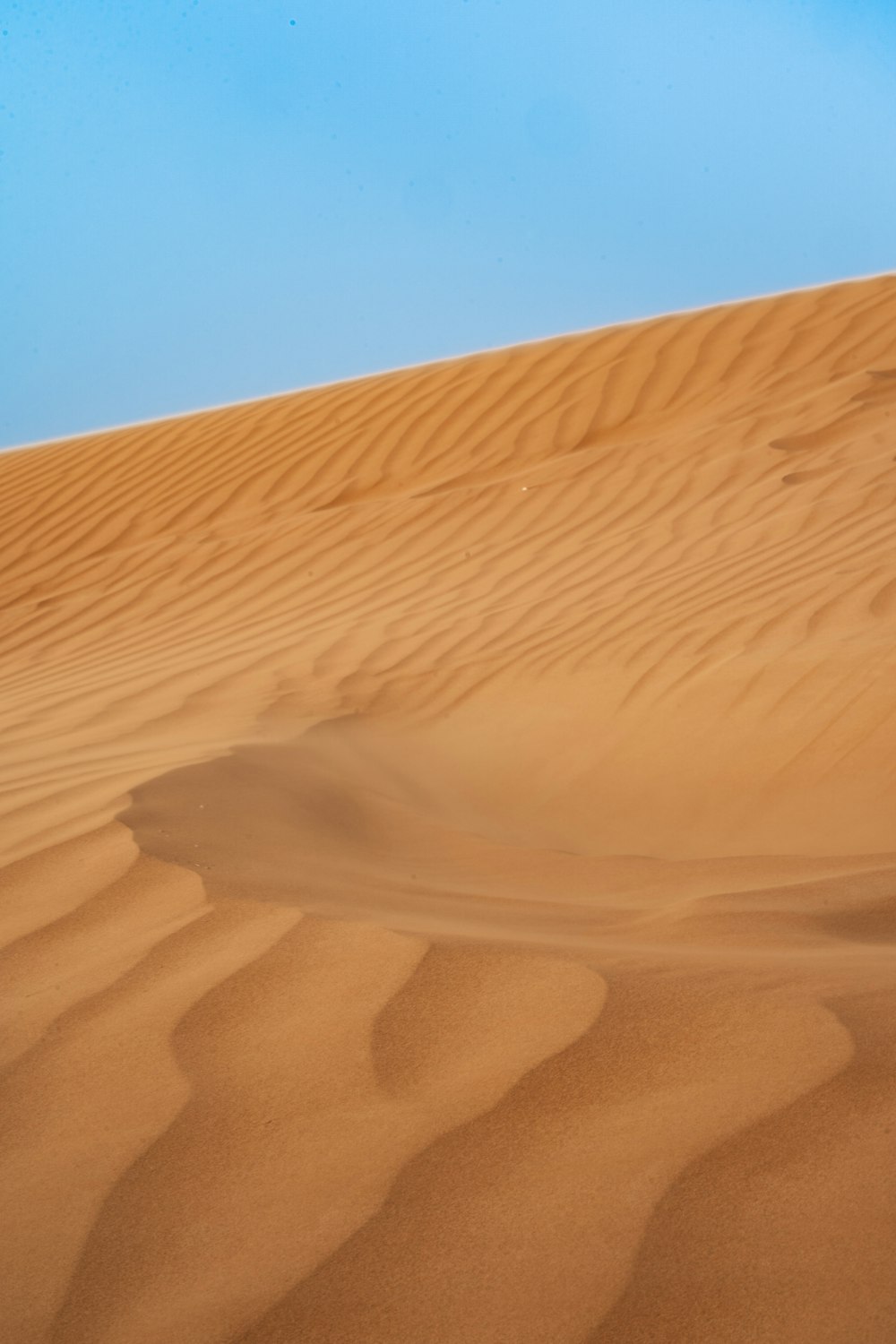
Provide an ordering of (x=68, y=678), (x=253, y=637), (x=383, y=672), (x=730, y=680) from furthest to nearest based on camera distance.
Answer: (x=253, y=637) < (x=68, y=678) < (x=383, y=672) < (x=730, y=680)

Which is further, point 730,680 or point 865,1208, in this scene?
point 730,680

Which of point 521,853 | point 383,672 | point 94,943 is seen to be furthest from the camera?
point 383,672

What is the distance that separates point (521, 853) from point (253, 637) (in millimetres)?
3150

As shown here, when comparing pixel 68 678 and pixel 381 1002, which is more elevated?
pixel 68 678

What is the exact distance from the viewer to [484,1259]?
3.95 ft

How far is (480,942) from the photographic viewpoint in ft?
6.30

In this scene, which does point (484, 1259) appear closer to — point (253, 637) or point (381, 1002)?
point (381, 1002)

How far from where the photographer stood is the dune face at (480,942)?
3.95ft

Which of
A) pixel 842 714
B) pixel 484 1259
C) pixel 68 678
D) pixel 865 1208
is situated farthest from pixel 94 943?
pixel 68 678

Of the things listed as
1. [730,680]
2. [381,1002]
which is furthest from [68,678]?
[381,1002]

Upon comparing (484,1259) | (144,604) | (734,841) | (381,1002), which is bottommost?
(734,841)

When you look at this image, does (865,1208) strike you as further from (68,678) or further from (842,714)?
(68,678)

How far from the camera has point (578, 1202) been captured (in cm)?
127

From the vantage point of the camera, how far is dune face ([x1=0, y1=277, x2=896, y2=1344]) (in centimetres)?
121
